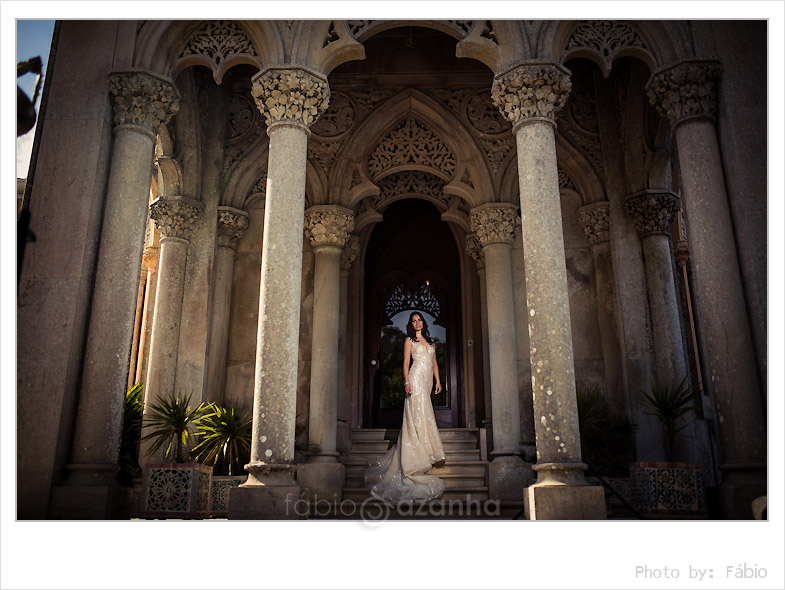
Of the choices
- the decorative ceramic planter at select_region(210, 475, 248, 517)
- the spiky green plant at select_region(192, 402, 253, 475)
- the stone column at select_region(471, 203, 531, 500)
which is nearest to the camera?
the decorative ceramic planter at select_region(210, 475, 248, 517)

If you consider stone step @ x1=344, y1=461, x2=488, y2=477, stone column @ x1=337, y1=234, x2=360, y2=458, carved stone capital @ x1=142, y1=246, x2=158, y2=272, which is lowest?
stone step @ x1=344, y1=461, x2=488, y2=477

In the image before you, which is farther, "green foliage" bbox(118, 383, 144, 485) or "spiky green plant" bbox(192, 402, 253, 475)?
"spiky green plant" bbox(192, 402, 253, 475)

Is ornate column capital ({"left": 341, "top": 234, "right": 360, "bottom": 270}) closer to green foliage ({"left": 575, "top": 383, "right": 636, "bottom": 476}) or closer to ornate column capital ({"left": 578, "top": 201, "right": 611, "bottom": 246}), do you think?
ornate column capital ({"left": 578, "top": 201, "right": 611, "bottom": 246})

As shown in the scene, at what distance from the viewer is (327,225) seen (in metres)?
11.5

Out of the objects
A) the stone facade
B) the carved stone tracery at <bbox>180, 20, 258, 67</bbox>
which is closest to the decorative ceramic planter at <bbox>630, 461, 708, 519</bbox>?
the stone facade

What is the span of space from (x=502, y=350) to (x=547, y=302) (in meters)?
3.34

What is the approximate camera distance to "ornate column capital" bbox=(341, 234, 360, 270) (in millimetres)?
12836

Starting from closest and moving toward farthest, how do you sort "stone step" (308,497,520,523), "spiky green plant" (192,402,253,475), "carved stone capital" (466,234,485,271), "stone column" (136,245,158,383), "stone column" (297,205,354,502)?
"stone step" (308,497,520,523)
"spiky green plant" (192,402,253,475)
"stone column" (297,205,354,502)
"carved stone capital" (466,234,485,271)
"stone column" (136,245,158,383)

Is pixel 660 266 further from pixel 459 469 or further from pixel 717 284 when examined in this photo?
pixel 459 469

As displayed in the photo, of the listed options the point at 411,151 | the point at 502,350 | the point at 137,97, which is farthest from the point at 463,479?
the point at 137,97

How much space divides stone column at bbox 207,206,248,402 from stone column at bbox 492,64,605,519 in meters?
5.33

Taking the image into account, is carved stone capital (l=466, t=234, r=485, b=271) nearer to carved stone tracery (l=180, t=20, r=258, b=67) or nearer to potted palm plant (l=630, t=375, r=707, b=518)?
potted palm plant (l=630, t=375, r=707, b=518)

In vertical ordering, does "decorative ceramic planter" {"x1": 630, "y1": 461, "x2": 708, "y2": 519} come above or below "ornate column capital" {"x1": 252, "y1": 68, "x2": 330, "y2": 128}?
below

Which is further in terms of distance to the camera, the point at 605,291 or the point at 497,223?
the point at 497,223
